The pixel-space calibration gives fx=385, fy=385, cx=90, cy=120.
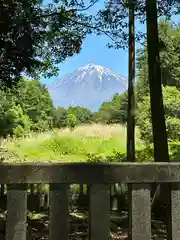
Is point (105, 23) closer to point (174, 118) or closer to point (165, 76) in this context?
point (174, 118)

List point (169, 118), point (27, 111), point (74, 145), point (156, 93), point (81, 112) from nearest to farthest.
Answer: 1. point (156, 93)
2. point (74, 145)
3. point (169, 118)
4. point (27, 111)
5. point (81, 112)

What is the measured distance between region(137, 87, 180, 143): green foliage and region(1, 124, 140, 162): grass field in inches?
37.9

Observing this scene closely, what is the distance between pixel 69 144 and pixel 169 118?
23.2ft

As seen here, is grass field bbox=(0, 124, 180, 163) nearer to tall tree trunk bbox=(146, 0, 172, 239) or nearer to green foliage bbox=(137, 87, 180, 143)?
green foliage bbox=(137, 87, 180, 143)

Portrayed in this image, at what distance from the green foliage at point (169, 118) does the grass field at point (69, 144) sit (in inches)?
37.9

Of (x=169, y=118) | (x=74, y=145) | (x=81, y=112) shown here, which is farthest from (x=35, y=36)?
(x=81, y=112)

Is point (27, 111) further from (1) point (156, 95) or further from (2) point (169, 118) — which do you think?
(1) point (156, 95)

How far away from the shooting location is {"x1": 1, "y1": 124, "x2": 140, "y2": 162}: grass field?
17922 millimetres

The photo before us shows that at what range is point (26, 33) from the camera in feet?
22.9

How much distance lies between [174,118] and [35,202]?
18072 mm

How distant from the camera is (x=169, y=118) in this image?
23.6 meters

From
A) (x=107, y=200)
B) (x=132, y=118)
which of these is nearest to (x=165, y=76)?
(x=132, y=118)

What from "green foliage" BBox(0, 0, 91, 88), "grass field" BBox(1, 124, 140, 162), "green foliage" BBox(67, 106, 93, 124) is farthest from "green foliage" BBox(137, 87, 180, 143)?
"green foliage" BBox(67, 106, 93, 124)

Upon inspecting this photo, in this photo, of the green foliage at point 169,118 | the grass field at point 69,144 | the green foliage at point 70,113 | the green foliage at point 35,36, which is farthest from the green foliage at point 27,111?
the green foliage at point 35,36
